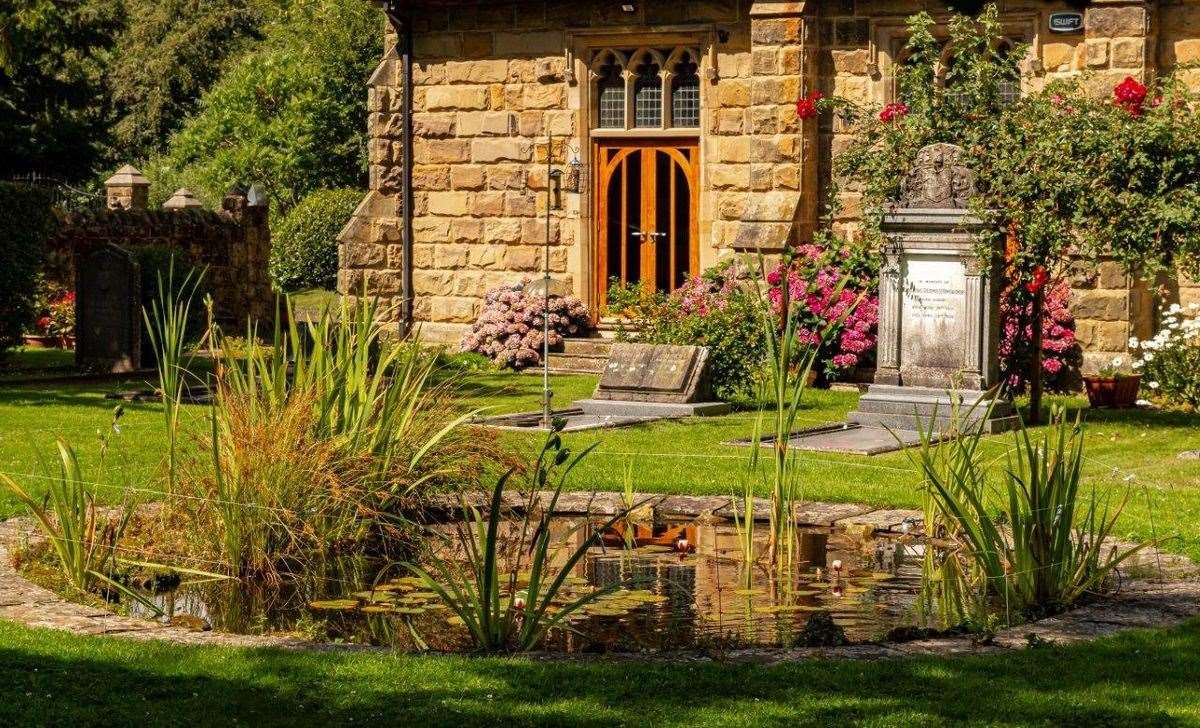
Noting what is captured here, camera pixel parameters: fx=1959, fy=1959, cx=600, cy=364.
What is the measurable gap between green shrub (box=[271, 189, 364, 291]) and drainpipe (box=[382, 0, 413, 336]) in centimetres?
1174

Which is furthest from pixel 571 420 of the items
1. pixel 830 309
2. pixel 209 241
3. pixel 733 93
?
pixel 209 241

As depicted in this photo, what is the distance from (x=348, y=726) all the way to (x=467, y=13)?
1677 centimetres

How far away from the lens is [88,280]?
19.9m

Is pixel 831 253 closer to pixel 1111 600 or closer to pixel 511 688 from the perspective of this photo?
pixel 1111 600

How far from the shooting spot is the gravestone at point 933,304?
15.1 metres

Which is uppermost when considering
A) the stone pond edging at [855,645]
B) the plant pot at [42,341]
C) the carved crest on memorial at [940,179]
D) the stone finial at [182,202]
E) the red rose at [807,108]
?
the red rose at [807,108]

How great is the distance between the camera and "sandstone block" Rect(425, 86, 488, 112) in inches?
875

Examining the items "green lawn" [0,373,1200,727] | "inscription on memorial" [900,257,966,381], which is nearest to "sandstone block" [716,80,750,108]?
"inscription on memorial" [900,257,966,381]

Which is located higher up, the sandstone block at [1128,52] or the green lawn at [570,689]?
the sandstone block at [1128,52]

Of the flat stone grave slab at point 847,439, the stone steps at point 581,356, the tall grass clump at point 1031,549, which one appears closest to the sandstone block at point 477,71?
the stone steps at point 581,356

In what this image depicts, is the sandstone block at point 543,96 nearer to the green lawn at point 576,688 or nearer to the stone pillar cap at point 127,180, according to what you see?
the stone pillar cap at point 127,180

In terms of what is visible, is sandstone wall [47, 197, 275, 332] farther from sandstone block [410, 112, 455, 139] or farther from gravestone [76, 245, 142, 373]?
gravestone [76, 245, 142, 373]

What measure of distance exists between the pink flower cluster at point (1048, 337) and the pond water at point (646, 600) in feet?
23.3

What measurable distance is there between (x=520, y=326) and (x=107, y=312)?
4.34 m
